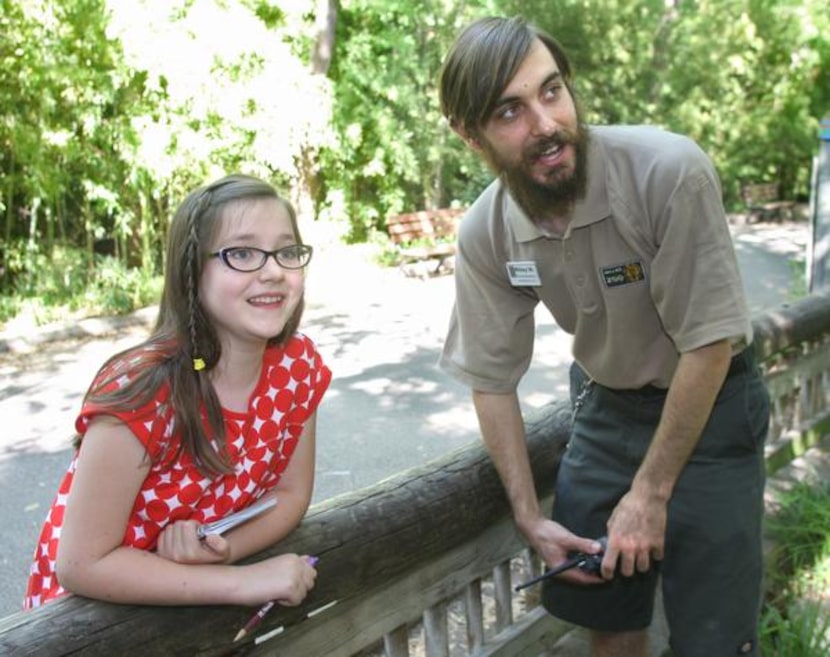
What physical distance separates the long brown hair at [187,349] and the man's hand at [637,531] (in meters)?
0.96

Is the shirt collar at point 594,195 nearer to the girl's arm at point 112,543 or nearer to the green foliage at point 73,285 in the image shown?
the girl's arm at point 112,543

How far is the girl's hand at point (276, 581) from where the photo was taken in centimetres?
158

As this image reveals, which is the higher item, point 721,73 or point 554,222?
point 721,73

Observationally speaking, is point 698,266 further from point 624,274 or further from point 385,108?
point 385,108

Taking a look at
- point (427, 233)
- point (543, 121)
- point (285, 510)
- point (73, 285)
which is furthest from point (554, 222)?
point (427, 233)

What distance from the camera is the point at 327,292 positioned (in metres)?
11.7

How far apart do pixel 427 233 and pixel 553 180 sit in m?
12.7

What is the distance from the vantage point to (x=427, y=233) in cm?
1470

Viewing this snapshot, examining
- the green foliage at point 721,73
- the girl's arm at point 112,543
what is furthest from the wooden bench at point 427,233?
the girl's arm at point 112,543

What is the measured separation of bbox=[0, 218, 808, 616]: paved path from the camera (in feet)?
17.8

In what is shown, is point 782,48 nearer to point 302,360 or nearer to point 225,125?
point 225,125

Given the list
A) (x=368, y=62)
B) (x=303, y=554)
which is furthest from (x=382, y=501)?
(x=368, y=62)

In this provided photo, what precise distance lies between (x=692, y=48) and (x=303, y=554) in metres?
19.9

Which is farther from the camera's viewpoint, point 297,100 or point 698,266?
point 297,100
